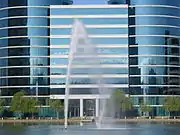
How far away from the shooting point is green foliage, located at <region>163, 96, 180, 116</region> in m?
163

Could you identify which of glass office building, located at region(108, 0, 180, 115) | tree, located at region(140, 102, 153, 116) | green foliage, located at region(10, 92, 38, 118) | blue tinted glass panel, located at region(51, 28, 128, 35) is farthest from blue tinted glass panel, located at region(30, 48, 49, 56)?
tree, located at region(140, 102, 153, 116)

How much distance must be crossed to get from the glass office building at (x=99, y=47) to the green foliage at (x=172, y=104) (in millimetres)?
7463

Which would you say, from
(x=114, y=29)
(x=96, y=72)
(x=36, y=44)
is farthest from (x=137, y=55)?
(x=96, y=72)

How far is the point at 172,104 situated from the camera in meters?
163

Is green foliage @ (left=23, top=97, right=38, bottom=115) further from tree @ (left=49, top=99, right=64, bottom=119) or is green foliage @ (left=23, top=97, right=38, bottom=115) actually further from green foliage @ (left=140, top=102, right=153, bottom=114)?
green foliage @ (left=140, top=102, right=153, bottom=114)

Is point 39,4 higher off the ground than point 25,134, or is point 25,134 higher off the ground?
point 39,4

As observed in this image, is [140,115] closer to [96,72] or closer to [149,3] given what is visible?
[149,3]

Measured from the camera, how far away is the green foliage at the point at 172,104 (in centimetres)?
16262

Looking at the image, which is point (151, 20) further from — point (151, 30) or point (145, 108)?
point (145, 108)

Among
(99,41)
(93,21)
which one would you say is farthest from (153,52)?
(93,21)

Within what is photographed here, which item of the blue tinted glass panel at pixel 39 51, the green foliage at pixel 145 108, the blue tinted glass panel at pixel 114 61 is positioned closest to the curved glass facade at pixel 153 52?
the blue tinted glass panel at pixel 114 61

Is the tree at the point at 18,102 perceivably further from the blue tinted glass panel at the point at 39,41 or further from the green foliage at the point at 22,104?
the blue tinted glass panel at the point at 39,41

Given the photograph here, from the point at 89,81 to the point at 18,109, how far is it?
24070 millimetres

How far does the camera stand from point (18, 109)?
526 feet
